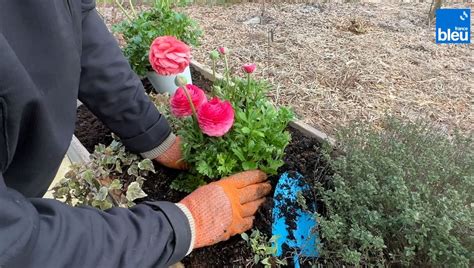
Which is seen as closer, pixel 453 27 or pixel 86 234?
pixel 86 234

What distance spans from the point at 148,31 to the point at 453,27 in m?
2.24

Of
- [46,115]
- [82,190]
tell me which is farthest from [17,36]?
[82,190]

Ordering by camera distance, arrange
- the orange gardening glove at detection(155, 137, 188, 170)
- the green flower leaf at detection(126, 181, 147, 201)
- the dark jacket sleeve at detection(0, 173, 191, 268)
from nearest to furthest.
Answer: the dark jacket sleeve at detection(0, 173, 191, 268) < the green flower leaf at detection(126, 181, 147, 201) < the orange gardening glove at detection(155, 137, 188, 170)

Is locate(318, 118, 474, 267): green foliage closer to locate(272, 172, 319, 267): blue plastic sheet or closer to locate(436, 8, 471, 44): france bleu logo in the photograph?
locate(272, 172, 319, 267): blue plastic sheet

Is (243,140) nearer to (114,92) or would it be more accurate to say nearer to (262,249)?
(262,249)

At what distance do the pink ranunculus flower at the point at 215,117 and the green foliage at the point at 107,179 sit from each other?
1.26 feet

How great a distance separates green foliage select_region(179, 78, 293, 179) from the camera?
143 centimetres

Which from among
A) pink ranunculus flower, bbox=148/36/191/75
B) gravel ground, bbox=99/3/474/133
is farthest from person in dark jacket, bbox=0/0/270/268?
gravel ground, bbox=99/3/474/133

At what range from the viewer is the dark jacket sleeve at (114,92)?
139 centimetres

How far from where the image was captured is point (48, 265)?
2.94 ft

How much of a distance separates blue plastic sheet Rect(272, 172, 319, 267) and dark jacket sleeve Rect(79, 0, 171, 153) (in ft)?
1.60

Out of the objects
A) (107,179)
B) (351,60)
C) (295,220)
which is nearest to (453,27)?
(351,60)

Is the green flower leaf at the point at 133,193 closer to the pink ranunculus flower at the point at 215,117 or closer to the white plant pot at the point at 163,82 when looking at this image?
the pink ranunculus flower at the point at 215,117

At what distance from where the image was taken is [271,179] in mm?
1609
